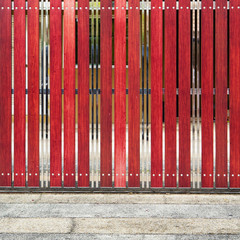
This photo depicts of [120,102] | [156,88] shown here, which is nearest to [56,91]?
[120,102]

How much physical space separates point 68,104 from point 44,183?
41.6 inches

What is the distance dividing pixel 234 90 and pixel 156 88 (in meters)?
0.96

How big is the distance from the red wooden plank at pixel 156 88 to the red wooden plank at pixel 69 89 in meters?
1.00

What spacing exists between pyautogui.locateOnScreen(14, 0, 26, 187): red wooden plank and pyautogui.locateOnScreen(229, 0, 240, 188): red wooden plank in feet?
8.50

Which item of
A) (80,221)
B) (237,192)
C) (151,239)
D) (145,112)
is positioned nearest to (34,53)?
(145,112)

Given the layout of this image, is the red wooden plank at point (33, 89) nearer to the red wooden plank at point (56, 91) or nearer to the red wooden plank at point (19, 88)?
the red wooden plank at point (19, 88)

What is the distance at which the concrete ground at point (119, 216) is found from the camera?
10.8 ft

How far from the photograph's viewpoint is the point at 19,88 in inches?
188

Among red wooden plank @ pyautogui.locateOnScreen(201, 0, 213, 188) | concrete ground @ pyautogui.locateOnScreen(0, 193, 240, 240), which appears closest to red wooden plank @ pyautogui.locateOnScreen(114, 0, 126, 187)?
concrete ground @ pyautogui.locateOnScreen(0, 193, 240, 240)

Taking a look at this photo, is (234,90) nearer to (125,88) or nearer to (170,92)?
(170,92)

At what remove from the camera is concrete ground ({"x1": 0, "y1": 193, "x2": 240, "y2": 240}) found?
3289 millimetres

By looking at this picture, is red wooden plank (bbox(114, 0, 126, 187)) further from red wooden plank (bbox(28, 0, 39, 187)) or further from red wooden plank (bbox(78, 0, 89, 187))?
red wooden plank (bbox(28, 0, 39, 187))

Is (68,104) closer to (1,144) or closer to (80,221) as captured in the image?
(1,144)

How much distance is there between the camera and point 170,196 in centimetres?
461
